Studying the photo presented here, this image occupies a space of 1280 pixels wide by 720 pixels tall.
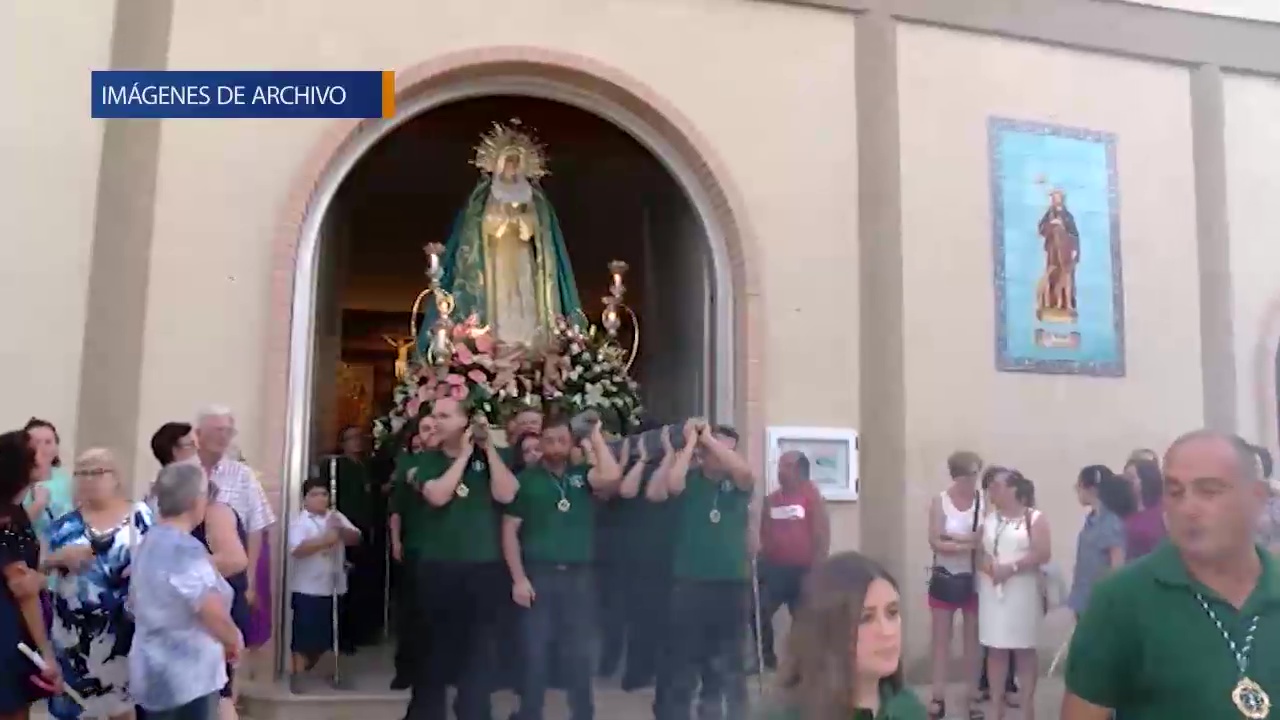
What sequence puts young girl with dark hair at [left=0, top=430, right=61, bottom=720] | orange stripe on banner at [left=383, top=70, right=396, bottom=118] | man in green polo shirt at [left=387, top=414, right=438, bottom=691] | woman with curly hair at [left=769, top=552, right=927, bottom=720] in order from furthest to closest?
orange stripe on banner at [left=383, top=70, right=396, bottom=118]
man in green polo shirt at [left=387, top=414, right=438, bottom=691]
young girl with dark hair at [left=0, top=430, right=61, bottom=720]
woman with curly hair at [left=769, top=552, right=927, bottom=720]

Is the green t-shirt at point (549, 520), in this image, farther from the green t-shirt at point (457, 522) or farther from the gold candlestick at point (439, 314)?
the gold candlestick at point (439, 314)

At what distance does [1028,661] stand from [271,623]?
4292mm

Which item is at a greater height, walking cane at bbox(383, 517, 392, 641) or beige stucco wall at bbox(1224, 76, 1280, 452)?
beige stucco wall at bbox(1224, 76, 1280, 452)

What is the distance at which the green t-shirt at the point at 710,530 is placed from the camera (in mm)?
5707

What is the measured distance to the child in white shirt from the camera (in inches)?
275

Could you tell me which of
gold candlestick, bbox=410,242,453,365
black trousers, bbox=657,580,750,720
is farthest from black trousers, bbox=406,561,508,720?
gold candlestick, bbox=410,242,453,365

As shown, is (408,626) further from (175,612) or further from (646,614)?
(175,612)

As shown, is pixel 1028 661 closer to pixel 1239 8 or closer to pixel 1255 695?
pixel 1255 695

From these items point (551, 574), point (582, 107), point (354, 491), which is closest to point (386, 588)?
point (354, 491)

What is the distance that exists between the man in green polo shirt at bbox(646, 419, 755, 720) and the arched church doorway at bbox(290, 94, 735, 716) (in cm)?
207

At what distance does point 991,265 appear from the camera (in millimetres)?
8781

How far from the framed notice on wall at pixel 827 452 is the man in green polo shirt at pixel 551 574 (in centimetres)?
252

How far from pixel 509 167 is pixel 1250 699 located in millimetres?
7569

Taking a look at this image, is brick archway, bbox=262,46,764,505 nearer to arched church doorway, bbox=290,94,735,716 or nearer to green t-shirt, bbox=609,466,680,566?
arched church doorway, bbox=290,94,735,716
